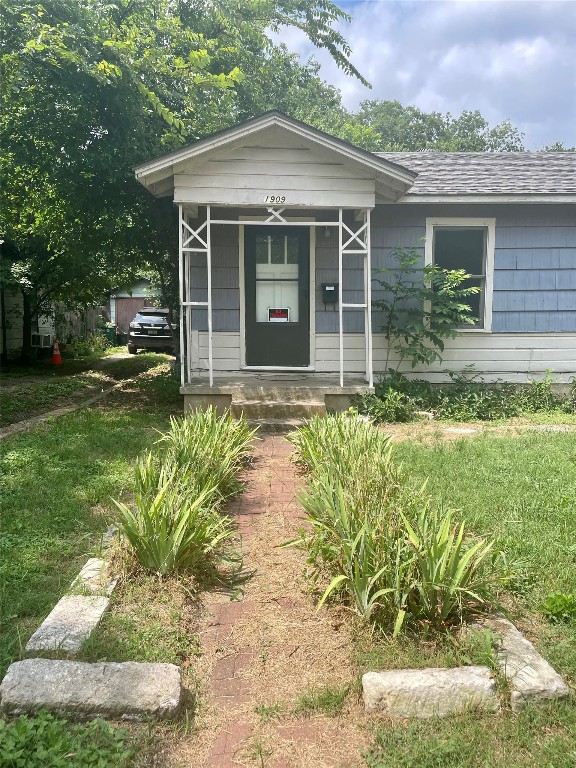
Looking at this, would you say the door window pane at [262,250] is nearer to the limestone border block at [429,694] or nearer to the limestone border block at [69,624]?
the limestone border block at [69,624]

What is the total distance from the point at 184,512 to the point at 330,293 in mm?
6421

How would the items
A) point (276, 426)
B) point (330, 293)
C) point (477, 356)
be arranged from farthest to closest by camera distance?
point (477, 356), point (330, 293), point (276, 426)

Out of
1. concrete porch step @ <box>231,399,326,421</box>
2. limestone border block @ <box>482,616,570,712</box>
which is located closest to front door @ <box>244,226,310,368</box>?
concrete porch step @ <box>231,399,326,421</box>

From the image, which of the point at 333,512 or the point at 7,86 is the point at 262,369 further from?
the point at 333,512

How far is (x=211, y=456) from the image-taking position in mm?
5215

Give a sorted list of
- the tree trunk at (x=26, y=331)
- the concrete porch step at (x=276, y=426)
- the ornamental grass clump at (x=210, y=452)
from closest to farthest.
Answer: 1. the ornamental grass clump at (x=210, y=452)
2. the concrete porch step at (x=276, y=426)
3. the tree trunk at (x=26, y=331)

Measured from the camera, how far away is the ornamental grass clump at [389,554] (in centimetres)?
297

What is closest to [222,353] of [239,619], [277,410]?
[277,410]

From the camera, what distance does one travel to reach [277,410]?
8219 millimetres

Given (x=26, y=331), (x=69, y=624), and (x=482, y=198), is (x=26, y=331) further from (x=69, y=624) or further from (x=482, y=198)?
(x=69, y=624)

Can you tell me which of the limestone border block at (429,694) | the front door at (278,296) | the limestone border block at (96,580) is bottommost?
the limestone border block at (429,694)

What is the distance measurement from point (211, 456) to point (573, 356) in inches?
272

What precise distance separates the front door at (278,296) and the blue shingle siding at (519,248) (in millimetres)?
1103

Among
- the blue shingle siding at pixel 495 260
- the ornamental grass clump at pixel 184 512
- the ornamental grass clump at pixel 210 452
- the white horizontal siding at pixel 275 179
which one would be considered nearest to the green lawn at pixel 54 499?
the ornamental grass clump at pixel 184 512
